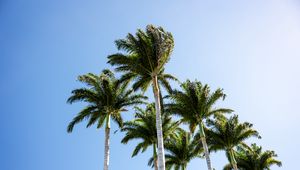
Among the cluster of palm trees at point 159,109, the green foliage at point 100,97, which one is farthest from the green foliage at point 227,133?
the green foliage at point 100,97

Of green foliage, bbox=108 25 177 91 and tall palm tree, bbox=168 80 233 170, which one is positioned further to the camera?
tall palm tree, bbox=168 80 233 170

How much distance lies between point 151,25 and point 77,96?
10167 mm

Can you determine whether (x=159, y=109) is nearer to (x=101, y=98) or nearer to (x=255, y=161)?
(x=101, y=98)

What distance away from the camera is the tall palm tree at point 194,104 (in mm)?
30266

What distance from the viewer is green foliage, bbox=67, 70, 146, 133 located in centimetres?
2920

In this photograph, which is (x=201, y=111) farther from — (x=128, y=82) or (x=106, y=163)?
(x=106, y=163)

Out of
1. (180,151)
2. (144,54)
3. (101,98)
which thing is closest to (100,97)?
(101,98)

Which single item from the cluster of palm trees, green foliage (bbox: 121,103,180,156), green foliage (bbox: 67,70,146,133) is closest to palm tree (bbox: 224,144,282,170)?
the cluster of palm trees

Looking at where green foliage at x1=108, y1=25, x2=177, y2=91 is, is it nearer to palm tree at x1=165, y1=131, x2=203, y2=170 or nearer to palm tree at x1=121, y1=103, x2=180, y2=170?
palm tree at x1=121, y1=103, x2=180, y2=170

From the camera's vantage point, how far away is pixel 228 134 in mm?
33844

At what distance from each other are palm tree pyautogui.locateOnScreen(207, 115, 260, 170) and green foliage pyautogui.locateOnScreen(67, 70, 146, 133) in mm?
10316

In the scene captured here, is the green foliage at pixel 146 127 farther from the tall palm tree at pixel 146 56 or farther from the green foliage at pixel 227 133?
the tall palm tree at pixel 146 56

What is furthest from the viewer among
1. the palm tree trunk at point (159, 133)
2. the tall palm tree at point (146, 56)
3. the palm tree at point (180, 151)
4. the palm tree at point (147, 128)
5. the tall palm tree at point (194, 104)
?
the palm tree at point (180, 151)

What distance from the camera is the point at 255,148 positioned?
4303 cm
